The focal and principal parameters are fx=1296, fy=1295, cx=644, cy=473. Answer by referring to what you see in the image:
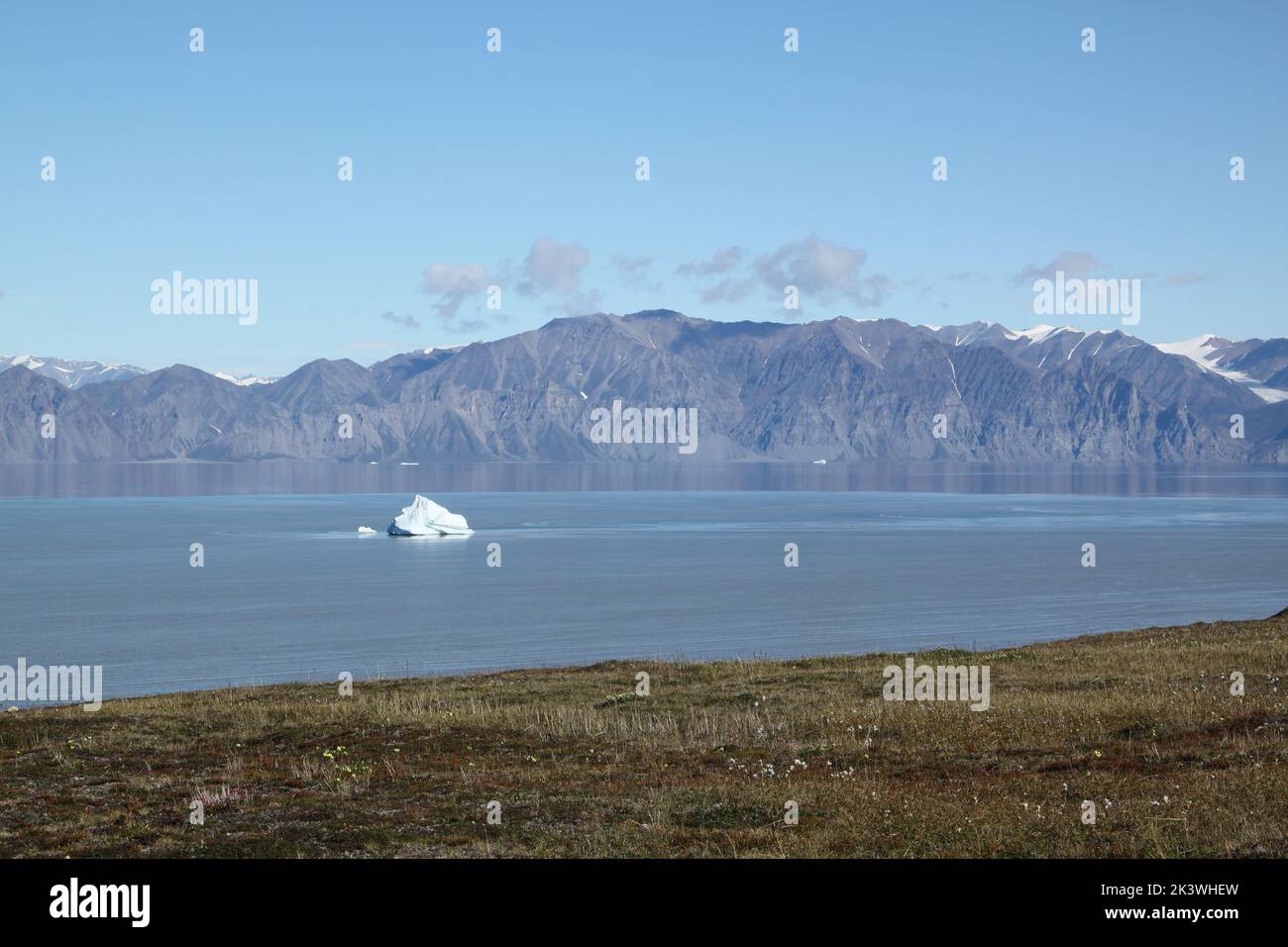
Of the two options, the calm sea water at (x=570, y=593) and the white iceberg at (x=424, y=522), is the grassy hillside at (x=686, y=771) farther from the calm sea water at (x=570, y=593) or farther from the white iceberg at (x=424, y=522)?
the white iceberg at (x=424, y=522)

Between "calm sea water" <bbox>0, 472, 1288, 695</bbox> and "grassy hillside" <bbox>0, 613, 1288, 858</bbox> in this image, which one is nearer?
"grassy hillside" <bbox>0, 613, 1288, 858</bbox>

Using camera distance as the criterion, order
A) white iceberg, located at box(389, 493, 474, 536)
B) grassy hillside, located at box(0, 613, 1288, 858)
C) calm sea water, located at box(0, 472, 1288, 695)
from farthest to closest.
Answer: white iceberg, located at box(389, 493, 474, 536) < calm sea water, located at box(0, 472, 1288, 695) < grassy hillside, located at box(0, 613, 1288, 858)

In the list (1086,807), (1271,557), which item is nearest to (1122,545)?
(1271,557)

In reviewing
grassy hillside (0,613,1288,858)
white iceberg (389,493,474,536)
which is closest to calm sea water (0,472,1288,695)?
white iceberg (389,493,474,536)

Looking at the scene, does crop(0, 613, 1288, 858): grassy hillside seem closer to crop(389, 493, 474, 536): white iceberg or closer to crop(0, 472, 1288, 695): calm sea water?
crop(0, 472, 1288, 695): calm sea water

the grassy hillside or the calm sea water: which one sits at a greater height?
the grassy hillside

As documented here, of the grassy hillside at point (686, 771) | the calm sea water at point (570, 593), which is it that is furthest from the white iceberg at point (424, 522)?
the grassy hillside at point (686, 771)
